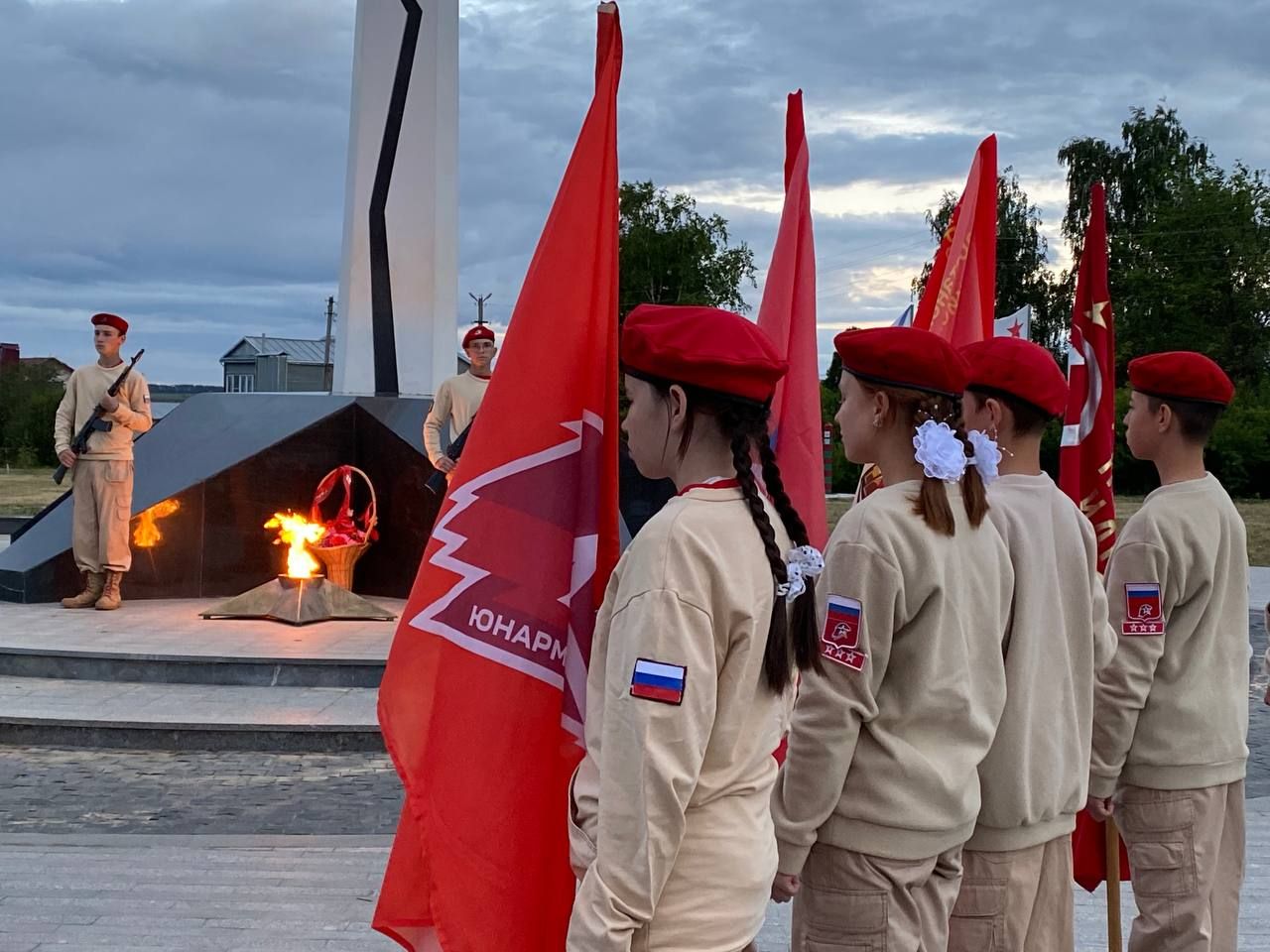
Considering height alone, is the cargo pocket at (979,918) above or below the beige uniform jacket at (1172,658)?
below

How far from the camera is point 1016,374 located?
3.27 metres

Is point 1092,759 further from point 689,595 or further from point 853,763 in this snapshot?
point 689,595

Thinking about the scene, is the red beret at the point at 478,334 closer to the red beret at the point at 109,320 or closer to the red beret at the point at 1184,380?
the red beret at the point at 109,320

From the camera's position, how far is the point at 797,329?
13.4 feet

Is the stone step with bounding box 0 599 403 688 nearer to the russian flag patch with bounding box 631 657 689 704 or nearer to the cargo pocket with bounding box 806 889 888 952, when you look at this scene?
the cargo pocket with bounding box 806 889 888 952

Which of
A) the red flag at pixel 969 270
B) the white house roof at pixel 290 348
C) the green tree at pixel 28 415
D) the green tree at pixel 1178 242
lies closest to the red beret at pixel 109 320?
the red flag at pixel 969 270

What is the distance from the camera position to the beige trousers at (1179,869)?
3453 millimetres

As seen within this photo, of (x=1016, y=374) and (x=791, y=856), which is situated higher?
(x=1016, y=374)

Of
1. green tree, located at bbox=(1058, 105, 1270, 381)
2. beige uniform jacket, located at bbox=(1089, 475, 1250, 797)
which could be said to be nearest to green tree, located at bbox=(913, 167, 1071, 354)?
green tree, located at bbox=(1058, 105, 1270, 381)

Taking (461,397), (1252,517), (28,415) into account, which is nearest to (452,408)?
(461,397)

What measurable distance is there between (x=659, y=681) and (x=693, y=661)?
0.06 metres

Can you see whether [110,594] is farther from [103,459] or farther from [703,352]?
[703,352]

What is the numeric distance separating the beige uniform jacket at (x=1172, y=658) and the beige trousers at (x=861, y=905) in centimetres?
108

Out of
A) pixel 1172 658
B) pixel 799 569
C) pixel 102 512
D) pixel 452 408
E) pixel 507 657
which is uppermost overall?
pixel 452 408
